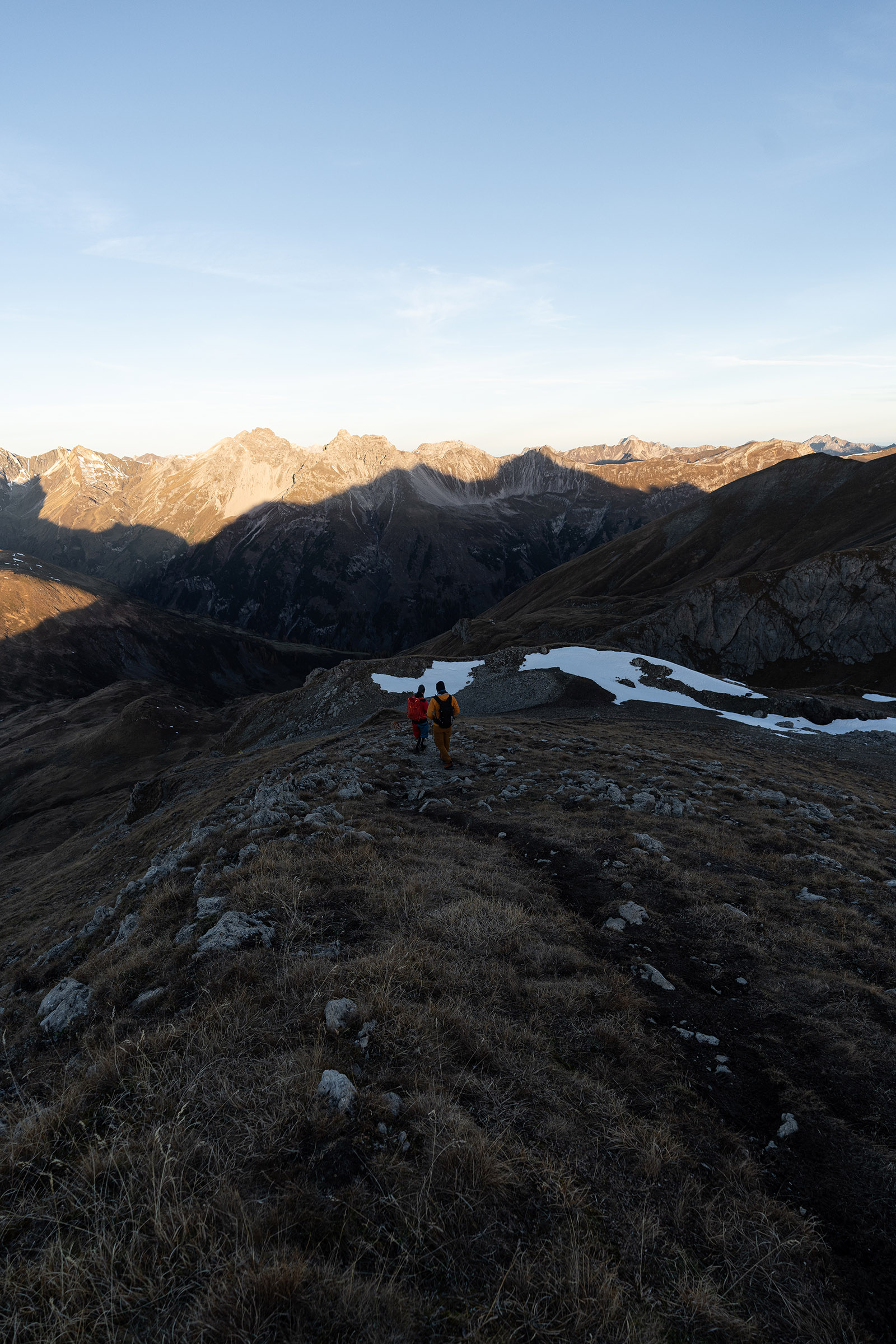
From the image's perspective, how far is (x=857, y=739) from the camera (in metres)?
36.8

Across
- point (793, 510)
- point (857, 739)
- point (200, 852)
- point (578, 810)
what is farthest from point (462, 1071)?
point (793, 510)

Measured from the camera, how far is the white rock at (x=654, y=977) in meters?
7.30

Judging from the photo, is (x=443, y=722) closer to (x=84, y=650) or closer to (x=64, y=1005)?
(x=64, y=1005)

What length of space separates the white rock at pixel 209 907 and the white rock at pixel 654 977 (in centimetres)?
580

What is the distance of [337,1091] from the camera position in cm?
442

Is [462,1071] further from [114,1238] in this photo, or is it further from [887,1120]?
[887,1120]

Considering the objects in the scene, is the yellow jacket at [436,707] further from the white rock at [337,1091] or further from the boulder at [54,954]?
the white rock at [337,1091]

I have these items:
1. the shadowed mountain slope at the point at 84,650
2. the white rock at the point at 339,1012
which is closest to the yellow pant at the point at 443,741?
the white rock at the point at 339,1012

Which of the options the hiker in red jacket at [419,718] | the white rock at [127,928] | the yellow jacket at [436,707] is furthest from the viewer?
the hiker in red jacket at [419,718]

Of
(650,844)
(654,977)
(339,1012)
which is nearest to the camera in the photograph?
(339,1012)

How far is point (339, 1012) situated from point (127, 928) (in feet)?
18.5

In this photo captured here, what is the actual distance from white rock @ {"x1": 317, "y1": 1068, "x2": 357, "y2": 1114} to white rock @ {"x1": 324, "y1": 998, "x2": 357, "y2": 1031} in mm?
730

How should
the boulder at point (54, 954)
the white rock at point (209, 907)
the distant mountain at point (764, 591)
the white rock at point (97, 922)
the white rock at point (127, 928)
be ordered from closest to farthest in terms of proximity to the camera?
the white rock at point (209, 907) → the white rock at point (127, 928) → the boulder at point (54, 954) → the white rock at point (97, 922) → the distant mountain at point (764, 591)

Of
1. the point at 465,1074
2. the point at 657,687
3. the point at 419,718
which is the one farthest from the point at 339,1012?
the point at 657,687
